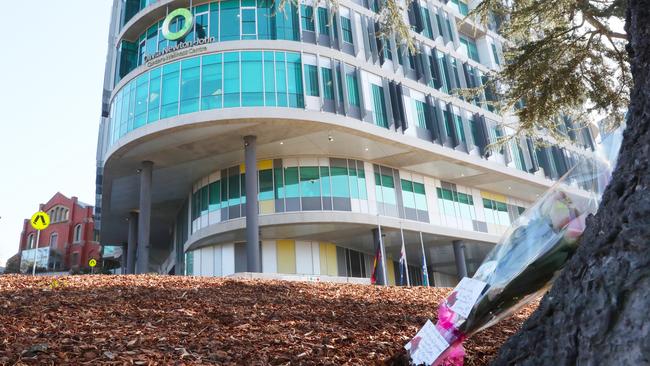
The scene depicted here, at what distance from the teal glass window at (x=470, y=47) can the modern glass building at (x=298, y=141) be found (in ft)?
7.64

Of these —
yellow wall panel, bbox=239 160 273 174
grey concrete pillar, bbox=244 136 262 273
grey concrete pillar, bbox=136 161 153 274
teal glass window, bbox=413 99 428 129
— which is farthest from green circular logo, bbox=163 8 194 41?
teal glass window, bbox=413 99 428 129

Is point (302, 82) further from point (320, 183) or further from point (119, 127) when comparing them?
point (119, 127)

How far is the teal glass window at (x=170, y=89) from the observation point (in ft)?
73.5

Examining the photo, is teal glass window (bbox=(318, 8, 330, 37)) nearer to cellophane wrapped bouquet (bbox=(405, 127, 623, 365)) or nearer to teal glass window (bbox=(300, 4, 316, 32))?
teal glass window (bbox=(300, 4, 316, 32))

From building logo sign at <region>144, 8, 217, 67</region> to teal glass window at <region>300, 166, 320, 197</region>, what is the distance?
830 centimetres

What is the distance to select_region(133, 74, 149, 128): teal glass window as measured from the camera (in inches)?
912

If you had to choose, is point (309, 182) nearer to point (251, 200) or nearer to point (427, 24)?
point (251, 200)

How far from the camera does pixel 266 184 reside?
85.4ft

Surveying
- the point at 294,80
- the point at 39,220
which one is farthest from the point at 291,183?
the point at 39,220

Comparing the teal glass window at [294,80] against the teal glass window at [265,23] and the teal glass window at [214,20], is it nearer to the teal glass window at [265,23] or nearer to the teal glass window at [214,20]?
the teal glass window at [265,23]

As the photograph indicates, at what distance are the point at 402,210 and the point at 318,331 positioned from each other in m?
23.6

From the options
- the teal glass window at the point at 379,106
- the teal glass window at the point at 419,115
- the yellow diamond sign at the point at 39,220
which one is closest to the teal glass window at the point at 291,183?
the teal glass window at the point at 379,106

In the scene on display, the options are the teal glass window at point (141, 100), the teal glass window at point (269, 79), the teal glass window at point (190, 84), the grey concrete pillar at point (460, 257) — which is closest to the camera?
the teal glass window at point (190, 84)

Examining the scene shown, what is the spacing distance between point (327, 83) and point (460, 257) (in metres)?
14.4
